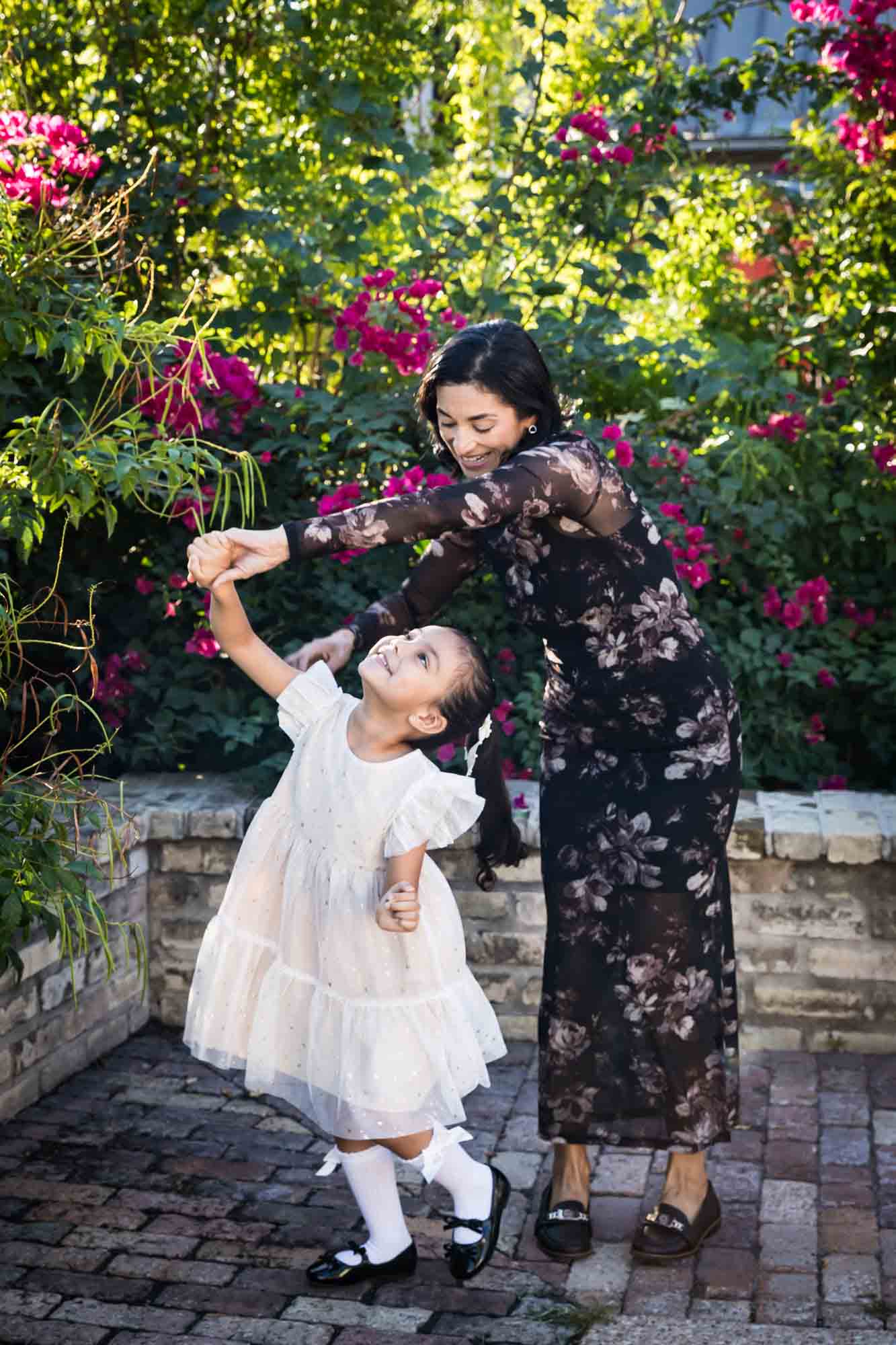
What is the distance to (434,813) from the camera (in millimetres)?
2725

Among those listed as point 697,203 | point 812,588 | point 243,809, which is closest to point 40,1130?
point 243,809

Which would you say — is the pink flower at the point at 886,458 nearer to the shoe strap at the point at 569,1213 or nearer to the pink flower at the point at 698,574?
the pink flower at the point at 698,574

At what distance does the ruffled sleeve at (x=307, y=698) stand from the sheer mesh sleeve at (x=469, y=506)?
379mm

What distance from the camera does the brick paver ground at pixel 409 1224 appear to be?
107 inches

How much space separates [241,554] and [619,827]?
96 centimetres

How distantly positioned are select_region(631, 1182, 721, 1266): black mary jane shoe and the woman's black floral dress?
13cm

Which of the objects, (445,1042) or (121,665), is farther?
(121,665)

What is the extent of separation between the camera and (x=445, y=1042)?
2.85 m

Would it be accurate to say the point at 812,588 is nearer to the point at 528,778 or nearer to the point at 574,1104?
the point at 528,778

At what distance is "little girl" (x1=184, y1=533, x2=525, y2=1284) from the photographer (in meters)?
2.75

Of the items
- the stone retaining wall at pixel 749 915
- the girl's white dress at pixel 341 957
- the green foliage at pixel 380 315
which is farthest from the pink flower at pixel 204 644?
the girl's white dress at pixel 341 957

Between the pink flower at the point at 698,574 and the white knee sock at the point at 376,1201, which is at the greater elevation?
the pink flower at the point at 698,574

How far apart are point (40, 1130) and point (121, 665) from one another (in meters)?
1.33

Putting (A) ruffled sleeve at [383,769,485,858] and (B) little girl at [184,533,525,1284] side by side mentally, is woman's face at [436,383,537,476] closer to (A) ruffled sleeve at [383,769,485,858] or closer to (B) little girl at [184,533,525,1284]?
(B) little girl at [184,533,525,1284]
